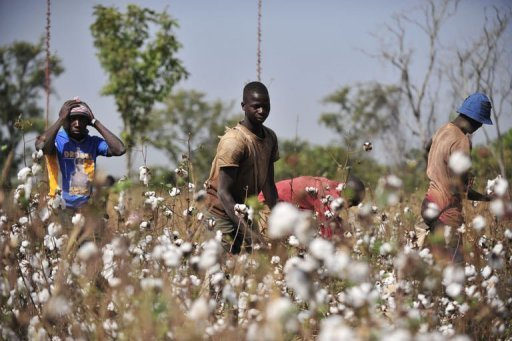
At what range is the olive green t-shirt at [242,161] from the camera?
4.57 meters

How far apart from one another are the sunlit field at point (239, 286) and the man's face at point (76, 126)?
128 centimetres

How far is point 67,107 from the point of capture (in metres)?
5.34

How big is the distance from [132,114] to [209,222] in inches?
618

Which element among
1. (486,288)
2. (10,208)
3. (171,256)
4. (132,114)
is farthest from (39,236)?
(132,114)

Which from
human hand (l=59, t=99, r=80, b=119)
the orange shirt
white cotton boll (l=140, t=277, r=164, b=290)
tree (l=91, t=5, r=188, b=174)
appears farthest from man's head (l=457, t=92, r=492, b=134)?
tree (l=91, t=5, r=188, b=174)

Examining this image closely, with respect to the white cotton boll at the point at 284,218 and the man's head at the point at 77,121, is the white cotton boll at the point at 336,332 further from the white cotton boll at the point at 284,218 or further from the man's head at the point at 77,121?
the man's head at the point at 77,121

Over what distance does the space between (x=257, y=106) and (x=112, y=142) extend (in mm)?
1314

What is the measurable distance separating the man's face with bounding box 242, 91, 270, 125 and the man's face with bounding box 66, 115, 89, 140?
1.26 m

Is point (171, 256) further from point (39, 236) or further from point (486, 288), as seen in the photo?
point (486, 288)

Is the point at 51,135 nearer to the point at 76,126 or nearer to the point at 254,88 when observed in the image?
the point at 76,126

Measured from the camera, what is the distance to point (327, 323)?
79.1 inches

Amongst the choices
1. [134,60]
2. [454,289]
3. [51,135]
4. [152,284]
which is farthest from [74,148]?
[134,60]

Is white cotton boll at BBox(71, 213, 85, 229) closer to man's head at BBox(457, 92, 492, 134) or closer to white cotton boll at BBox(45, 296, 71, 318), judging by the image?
white cotton boll at BBox(45, 296, 71, 318)

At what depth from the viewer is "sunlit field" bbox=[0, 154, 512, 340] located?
2404 millimetres
